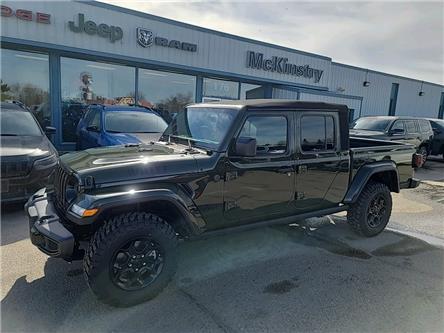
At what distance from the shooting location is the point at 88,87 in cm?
1145

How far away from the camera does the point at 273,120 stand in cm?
385

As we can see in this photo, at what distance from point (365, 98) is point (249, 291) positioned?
2103 centimetres

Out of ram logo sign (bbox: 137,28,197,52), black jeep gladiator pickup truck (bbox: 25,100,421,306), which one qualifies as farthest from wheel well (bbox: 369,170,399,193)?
ram logo sign (bbox: 137,28,197,52)

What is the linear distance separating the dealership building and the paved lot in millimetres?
6932

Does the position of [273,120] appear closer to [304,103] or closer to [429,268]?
[304,103]

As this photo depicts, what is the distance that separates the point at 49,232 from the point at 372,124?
425 inches

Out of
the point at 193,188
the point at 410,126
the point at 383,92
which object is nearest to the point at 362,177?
the point at 193,188

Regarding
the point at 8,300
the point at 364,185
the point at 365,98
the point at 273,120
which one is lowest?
the point at 8,300

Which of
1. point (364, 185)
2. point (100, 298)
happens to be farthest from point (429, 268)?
point (100, 298)

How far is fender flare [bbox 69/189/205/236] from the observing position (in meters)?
2.81

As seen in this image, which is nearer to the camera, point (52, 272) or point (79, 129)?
point (52, 272)

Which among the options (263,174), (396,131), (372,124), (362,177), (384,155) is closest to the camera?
(263,174)

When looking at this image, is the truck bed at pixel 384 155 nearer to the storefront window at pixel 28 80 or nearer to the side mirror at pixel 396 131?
the side mirror at pixel 396 131

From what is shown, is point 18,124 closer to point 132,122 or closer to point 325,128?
point 132,122
